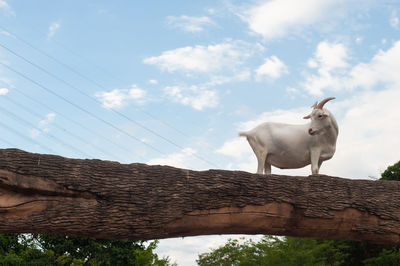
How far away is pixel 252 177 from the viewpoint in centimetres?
697

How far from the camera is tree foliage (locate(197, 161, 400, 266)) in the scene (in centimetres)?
1806

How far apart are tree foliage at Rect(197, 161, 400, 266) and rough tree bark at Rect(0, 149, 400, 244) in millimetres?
10760

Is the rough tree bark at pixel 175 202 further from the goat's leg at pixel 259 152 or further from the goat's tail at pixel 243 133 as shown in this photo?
the goat's tail at pixel 243 133

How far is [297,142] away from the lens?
816 centimetres

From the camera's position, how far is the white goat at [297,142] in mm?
8031

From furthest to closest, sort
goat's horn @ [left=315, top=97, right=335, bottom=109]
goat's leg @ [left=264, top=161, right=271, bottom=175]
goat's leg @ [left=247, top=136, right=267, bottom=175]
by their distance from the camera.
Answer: goat's leg @ [left=264, top=161, right=271, bottom=175]
goat's leg @ [left=247, top=136, right=267, bottom=175]
goat's horn @ [left=315, top=97, right=335, bottom=109]

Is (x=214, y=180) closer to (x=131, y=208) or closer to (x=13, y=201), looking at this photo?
(x=131, y=208)

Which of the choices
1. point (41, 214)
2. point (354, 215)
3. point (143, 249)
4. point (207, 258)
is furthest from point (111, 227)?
point (207, 258)

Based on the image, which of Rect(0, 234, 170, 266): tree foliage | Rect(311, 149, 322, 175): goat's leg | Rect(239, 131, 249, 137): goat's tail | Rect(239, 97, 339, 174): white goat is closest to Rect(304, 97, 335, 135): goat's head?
Rect(239, 97, 339, 174): white goat

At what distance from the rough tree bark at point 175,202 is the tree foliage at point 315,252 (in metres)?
10.8

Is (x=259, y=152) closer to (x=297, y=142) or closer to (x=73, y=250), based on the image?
(x=297, y=142)

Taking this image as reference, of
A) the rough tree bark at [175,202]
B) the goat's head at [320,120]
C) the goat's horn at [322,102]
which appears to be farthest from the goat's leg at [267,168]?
the goat's horn at [322,102]

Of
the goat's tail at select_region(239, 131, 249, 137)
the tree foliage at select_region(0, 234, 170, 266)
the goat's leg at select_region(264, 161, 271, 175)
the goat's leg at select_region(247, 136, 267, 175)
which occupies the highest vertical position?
the goat's tail at select_region(239, 131, 249, 137)

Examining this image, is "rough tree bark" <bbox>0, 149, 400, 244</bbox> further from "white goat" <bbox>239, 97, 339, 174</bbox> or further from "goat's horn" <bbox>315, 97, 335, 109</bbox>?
"goat's horn" <bbox>315, 97, 335, 109</bbox>
